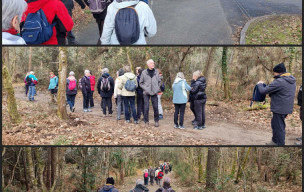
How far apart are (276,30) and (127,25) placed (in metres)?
6.51

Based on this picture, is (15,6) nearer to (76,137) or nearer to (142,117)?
(76,137)

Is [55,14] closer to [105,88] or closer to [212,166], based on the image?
[105,88]

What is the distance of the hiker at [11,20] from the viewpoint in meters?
4.57

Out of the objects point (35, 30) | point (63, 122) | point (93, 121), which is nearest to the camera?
point (35, 30)

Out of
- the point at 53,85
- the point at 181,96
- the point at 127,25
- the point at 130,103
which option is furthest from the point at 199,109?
the point at 53,85

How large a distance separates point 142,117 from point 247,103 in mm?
4605

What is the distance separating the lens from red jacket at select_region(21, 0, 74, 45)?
17.9ft

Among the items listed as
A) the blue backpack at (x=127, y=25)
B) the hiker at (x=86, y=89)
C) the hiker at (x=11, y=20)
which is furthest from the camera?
the hiker at (x=86, y=89)

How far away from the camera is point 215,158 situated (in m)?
11.0

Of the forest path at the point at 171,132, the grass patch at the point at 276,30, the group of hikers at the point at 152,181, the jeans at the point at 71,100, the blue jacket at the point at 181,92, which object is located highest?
the grass patch at the point at 276,30

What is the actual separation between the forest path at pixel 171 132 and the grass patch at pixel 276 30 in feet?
9.22

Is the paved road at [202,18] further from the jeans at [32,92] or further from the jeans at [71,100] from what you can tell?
the jeans at [32,92]

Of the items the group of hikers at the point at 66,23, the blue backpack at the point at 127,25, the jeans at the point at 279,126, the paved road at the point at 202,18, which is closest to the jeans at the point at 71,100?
the paved road at the point at 202,18

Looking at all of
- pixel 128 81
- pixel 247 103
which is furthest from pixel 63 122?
pixel 247 103
